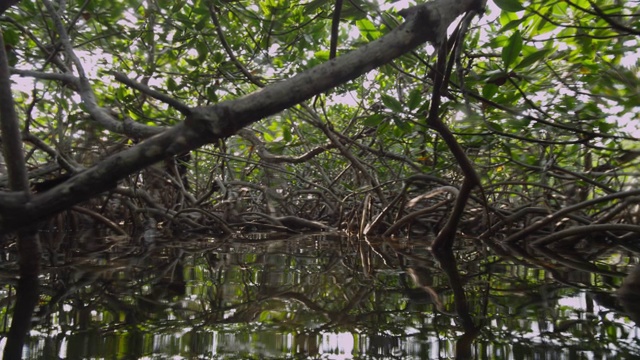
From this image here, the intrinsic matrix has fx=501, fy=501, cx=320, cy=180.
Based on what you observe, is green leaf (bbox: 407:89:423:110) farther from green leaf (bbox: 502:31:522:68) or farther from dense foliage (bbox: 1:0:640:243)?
green leaf (bbox: 502:31:522:68)

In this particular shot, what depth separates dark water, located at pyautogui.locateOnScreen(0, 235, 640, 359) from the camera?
1.06 metres

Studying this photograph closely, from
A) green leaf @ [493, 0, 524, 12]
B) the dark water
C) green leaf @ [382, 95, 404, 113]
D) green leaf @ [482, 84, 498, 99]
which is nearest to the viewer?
the dark water

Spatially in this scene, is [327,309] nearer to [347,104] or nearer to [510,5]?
[510,5]

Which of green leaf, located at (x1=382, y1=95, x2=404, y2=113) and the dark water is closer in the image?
the dark water

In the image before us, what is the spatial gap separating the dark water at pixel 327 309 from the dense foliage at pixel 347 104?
42 cm

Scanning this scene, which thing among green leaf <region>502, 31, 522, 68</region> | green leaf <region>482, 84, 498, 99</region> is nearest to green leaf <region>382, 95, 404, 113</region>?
green leaf <region>482, 84, 498, 99</region>

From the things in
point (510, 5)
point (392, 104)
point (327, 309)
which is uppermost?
point (510, 5)

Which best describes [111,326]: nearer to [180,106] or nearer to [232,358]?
[232,358]

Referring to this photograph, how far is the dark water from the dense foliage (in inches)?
16.5

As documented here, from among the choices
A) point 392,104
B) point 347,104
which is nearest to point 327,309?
point 392,104

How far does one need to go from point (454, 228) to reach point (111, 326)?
1.90 meters

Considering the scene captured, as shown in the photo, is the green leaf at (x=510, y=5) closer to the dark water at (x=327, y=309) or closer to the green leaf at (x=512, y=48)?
the green leaf at (x=512, y=48)

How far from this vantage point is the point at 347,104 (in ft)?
17.7

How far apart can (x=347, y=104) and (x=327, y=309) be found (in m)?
4.18
